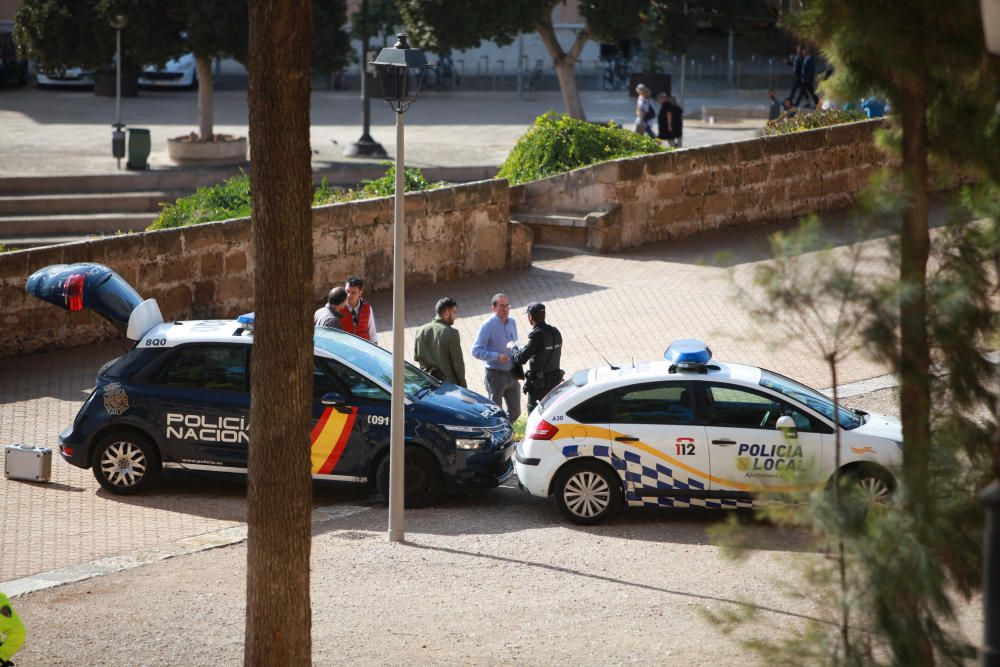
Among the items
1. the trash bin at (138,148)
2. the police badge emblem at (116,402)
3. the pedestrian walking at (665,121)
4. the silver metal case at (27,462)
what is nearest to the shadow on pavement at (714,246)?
the pedestrian walking at (665,121)

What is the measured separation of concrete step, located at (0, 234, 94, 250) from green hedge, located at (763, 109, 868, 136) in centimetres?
1225

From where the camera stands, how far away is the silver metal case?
13469mm

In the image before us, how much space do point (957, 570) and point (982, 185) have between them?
200 centimetres

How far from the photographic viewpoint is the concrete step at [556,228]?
23.0 m

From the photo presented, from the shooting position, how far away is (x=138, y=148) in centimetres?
2847

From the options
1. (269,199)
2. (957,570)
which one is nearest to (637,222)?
(269,199)

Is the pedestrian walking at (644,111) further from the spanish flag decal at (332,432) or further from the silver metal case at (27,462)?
the silver metal case at (27,462)

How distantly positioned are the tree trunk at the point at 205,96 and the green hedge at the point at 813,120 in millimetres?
11716

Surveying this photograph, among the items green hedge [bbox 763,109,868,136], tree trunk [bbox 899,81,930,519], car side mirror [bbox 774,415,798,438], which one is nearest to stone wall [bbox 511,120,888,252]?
green hedge [bbox 763,109,868,136]

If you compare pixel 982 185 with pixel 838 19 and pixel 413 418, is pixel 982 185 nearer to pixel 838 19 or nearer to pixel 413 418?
pixel 838 19

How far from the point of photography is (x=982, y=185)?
7.11 metres

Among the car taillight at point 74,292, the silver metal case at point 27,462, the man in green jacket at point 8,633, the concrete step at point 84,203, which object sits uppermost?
the concrete step at point 84,203

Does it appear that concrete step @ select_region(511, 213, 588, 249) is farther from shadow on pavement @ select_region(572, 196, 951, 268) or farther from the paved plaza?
the paved plaza

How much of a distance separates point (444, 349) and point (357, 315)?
4.68 ft
